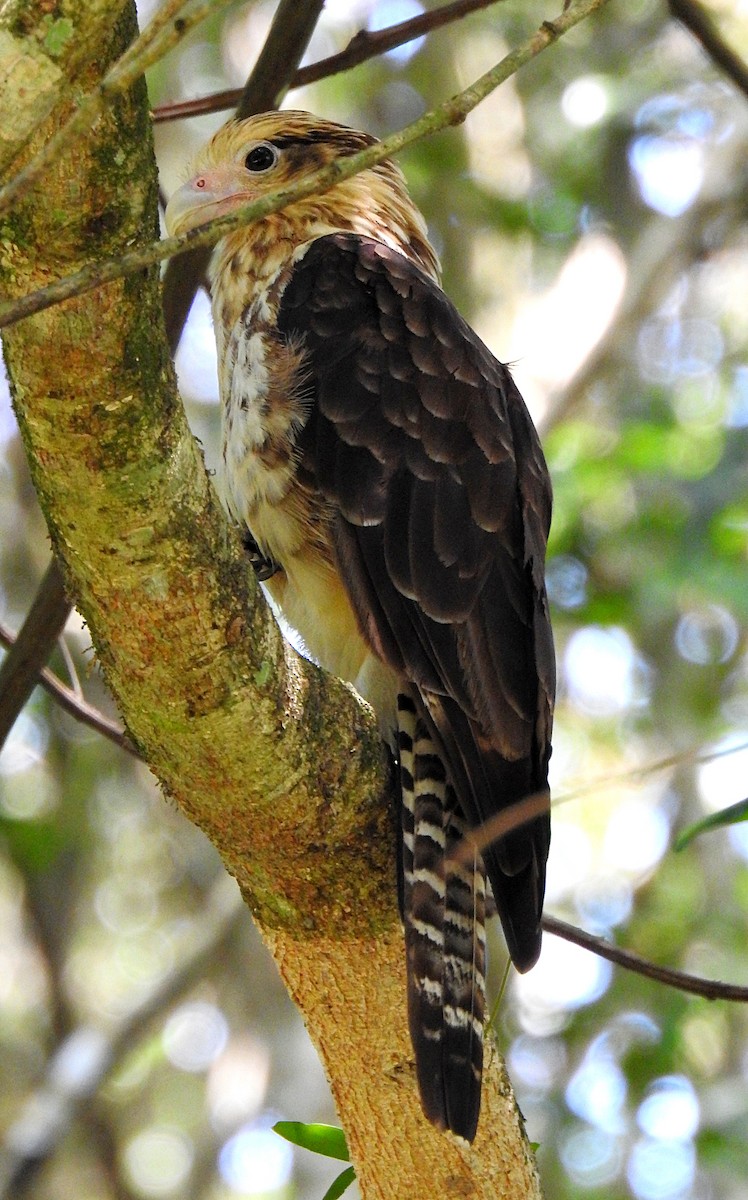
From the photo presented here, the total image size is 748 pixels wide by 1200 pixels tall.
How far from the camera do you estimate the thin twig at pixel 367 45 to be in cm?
347

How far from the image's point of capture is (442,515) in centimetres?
345

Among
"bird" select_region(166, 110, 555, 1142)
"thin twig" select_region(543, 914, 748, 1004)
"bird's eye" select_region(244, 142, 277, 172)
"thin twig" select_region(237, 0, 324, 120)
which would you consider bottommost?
"thin twig" select_region(543, 914, 748, 1004)

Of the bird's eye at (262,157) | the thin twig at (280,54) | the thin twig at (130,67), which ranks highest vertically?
the bird's eye at (262,157)

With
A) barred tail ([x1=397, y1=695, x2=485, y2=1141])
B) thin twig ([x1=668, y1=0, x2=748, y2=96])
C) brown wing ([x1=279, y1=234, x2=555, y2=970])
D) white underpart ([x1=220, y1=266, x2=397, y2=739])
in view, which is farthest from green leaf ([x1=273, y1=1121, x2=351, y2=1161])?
thin twig ([x1=668, y1=0, x2=748, y2=96])

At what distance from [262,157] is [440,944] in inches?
101

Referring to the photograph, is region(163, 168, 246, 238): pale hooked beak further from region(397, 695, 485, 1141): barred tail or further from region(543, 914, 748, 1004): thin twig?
region(543, 914, 748, 1004): thin twig

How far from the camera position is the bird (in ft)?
10.0

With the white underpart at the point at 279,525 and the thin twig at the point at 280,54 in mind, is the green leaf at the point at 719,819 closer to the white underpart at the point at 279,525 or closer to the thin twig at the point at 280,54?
the white underpart at the point at 279,525

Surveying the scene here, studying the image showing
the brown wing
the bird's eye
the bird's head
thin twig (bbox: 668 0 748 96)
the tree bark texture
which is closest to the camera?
the tree bark texture

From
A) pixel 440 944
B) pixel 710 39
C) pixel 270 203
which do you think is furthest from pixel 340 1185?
pixel 710 39

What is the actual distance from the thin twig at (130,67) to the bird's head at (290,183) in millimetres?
2566

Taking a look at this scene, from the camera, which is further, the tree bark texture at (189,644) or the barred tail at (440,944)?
the barred tail at (440,944)

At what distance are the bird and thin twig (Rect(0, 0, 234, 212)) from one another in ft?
5.92

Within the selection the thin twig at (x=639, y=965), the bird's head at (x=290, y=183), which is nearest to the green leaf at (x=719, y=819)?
the thin twig at (x=639, y=965)
